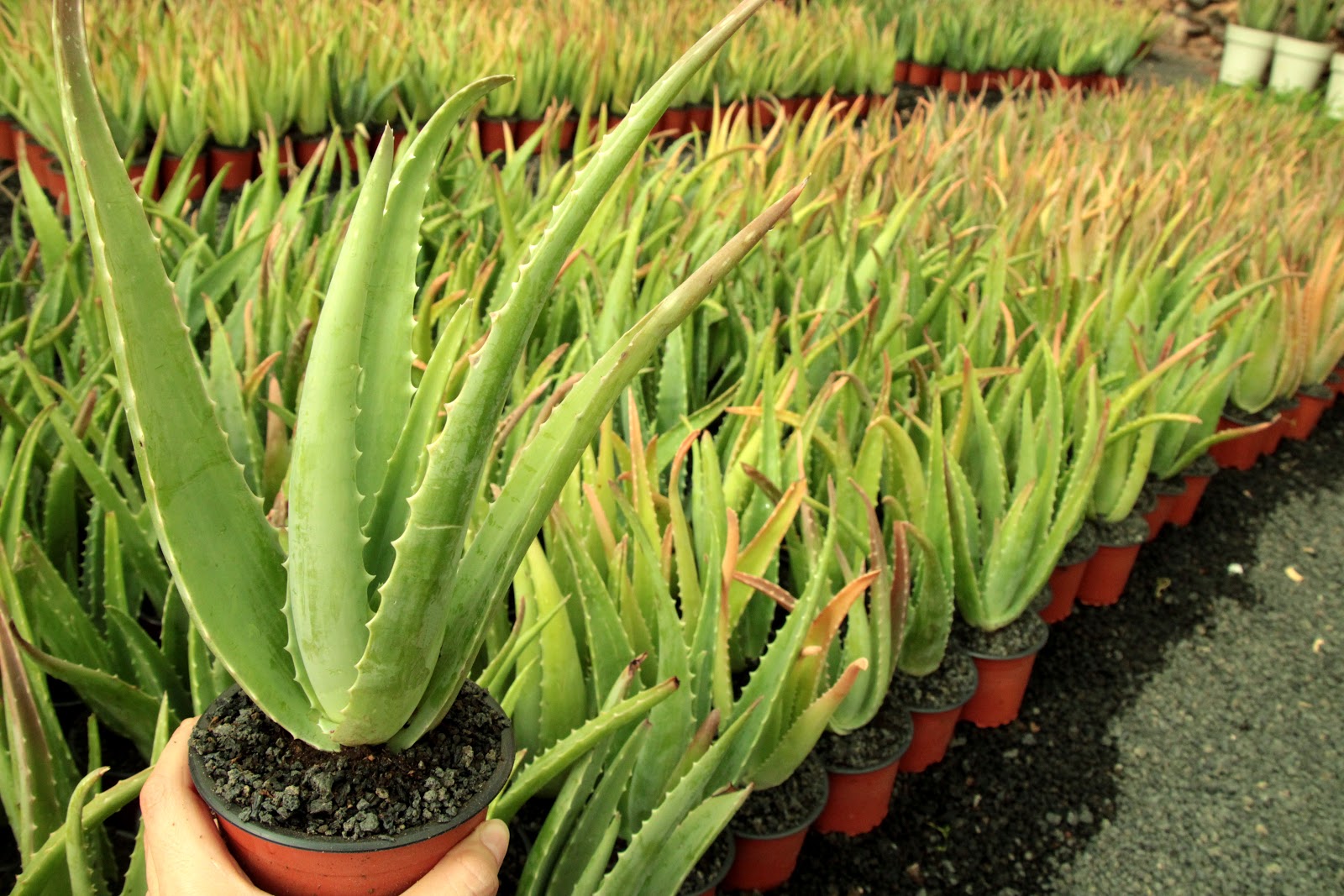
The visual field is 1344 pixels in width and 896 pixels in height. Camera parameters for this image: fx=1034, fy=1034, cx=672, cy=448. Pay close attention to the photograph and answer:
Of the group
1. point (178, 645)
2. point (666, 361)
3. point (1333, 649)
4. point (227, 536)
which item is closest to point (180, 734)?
point (227, 536)

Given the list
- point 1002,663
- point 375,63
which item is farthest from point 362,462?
point 375,63

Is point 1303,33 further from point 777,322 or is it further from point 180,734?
point 180,734

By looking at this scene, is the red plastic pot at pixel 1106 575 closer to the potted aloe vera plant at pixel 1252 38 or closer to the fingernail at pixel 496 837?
the fingernail at pixel 496 837

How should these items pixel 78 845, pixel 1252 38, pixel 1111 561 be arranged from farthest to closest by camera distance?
pixel 1252 38 < pixel 1111 561 < pixel 78 845

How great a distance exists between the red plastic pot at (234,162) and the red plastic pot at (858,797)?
6.71 feet

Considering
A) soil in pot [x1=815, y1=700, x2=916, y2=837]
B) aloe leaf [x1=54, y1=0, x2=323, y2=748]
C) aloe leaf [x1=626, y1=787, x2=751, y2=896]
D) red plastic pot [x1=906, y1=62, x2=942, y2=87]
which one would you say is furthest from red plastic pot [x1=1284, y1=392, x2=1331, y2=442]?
red plastic pot [x1=906, y1=62, x2=942, y2=87]

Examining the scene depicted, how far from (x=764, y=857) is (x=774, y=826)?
0.04 m

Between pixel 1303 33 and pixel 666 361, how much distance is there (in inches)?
265

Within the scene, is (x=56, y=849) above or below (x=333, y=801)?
below

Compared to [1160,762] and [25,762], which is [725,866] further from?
[1160,762]

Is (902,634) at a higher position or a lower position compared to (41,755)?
lower

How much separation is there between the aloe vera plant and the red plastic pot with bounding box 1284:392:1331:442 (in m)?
2.18

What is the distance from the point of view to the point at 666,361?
4.14 ft

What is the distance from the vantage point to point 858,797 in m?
1.08
